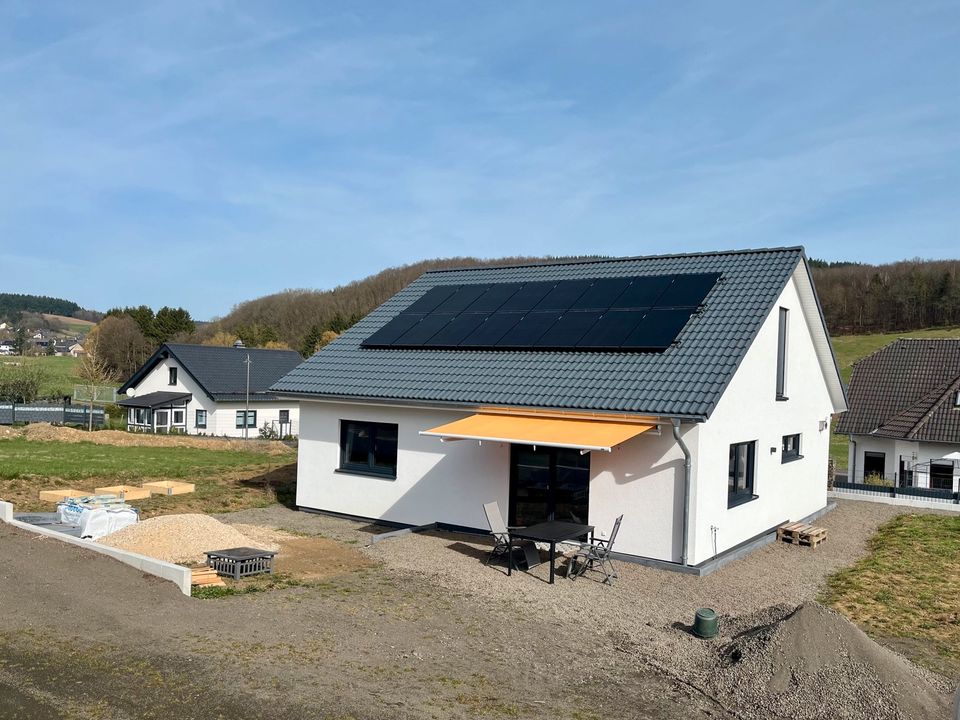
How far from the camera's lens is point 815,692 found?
743 centimetres

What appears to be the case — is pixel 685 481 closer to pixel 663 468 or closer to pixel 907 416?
pixel 663 468

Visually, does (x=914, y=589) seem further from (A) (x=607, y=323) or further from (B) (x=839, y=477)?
(B) (x=839, y=477)

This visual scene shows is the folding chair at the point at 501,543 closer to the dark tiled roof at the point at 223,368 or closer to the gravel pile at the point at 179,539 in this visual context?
the gravel pile at the point at 179,539

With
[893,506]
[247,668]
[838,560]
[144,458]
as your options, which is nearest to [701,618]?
[247,668]

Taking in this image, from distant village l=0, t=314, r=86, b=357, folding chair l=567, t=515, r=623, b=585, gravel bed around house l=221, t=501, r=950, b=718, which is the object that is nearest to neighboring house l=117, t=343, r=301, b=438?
gravel bed around house l=221, t=501, r=950, b=718

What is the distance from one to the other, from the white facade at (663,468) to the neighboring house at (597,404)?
3 centimetres

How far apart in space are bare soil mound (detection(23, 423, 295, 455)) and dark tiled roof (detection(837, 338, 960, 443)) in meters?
23.5

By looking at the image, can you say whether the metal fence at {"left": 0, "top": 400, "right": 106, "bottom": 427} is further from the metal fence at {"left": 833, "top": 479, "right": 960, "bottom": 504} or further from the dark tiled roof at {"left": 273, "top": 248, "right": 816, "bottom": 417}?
the metal fence at {"left": 833, "top": 479, "right": 960, "bottom": 504}

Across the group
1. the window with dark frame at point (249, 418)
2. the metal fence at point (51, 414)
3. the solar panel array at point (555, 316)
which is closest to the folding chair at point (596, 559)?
the solar panel array at point (555, 316)

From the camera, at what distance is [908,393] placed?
3061 cm

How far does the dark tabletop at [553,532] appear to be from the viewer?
11.5 m

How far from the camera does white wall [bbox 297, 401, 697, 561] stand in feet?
41.2

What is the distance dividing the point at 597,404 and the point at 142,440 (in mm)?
28056

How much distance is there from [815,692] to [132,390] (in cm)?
4783
